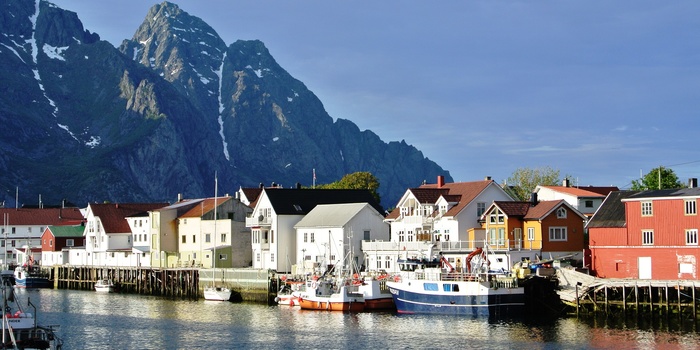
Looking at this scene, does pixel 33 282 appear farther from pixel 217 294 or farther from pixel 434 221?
pixel 434 221

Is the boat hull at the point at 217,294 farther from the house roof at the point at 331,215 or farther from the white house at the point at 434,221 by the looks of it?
the white house at the point at 434,221

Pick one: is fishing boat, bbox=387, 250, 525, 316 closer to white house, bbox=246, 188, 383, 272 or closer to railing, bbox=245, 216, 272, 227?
white house, bbox=246, 188, 383, 272

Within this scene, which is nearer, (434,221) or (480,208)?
(480,208)

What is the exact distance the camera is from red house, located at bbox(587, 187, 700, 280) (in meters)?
74.2

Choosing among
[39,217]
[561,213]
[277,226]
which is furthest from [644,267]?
[39,217]

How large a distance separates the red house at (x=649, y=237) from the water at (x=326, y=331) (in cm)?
948

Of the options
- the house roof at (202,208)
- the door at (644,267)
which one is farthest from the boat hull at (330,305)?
the house roof at (202,208)

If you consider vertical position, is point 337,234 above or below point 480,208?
below

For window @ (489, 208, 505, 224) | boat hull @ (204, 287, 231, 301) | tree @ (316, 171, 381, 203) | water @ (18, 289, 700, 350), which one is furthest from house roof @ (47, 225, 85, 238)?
window @ (489, 208, 505, 224)

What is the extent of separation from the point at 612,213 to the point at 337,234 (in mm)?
28759

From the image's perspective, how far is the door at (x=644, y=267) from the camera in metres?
76.2

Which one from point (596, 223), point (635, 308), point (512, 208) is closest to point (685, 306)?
point (635, 308)

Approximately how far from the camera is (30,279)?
422 feet

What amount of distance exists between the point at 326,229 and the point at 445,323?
1217 inches
